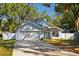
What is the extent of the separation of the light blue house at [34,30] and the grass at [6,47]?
0.52 ft

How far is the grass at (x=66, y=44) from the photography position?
838cm

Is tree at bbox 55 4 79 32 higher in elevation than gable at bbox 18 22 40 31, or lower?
higher

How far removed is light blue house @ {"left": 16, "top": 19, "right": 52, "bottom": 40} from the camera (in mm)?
8375

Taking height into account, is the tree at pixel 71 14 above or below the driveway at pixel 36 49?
above

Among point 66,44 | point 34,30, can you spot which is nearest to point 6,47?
point 34,30

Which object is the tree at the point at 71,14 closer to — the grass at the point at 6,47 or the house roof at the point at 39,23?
the house roof at the point at 39,23

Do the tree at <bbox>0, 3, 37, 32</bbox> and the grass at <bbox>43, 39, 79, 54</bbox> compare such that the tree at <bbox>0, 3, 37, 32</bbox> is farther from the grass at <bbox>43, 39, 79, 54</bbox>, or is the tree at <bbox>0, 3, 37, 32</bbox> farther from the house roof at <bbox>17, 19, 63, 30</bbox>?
the grass at <bbox>43, 39, 79, 54</bbox>

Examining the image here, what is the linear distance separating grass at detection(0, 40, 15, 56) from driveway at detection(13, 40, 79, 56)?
0.23 ft

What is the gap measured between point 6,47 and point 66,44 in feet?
3.42

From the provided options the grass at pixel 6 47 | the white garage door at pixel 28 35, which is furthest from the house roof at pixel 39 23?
the grass at pixel 6 47

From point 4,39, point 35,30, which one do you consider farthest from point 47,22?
point 4,39

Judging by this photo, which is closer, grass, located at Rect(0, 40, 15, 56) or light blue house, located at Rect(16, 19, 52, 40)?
grass, located at Rect(0, 40, 15, 56)

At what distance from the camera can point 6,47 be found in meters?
8.35

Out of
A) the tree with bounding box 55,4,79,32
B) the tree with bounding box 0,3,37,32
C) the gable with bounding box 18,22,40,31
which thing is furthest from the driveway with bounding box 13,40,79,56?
the tree with bounding box 55,4,79,32
